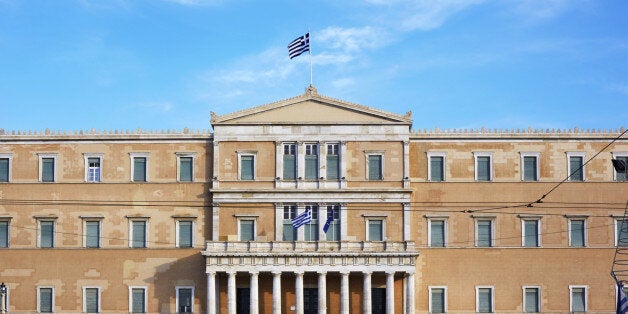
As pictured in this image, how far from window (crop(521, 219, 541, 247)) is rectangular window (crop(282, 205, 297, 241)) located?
13177mm

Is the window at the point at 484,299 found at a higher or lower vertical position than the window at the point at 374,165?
lower

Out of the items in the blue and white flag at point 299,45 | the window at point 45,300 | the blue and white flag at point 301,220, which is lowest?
the window at point 45,300

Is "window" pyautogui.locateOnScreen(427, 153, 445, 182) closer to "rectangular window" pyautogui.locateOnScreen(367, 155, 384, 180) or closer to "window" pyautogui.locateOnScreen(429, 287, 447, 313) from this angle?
"rectangular window" pyautogui.locateOnScreen(367, 155, 384, 180)

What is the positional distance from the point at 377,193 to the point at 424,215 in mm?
3111

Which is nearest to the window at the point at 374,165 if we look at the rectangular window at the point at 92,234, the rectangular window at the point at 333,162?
the rectangular window at the point at 333,162

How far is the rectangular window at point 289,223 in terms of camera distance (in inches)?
2210

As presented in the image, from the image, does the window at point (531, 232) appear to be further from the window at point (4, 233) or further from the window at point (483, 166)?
the window at point (4, 233)

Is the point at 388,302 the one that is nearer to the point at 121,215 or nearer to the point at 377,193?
the point at 377,193

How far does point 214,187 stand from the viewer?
56250 mm

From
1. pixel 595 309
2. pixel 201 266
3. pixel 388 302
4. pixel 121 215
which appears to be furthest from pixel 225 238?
pixel 595 309

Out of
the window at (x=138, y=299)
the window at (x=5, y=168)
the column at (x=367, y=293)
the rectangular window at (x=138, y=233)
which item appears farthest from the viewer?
the window at (x=5, y=168)

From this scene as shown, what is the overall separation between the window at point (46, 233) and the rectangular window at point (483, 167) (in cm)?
2491

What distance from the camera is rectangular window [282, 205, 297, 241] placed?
56.1 metres

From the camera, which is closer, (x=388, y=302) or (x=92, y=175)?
(x=388, y=302)
